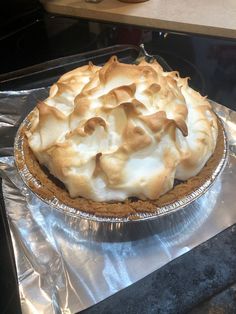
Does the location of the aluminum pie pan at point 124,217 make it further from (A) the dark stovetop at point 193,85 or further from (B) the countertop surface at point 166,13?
(B) the countertop surface at point 166,13

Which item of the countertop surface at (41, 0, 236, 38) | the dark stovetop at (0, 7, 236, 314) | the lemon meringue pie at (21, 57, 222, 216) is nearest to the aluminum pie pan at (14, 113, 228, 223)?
the lemon meringue pie at (21, 57, 222, 216)

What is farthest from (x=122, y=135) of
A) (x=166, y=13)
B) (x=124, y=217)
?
(x=166, y=13)

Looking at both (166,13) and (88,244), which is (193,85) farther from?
(88,244)

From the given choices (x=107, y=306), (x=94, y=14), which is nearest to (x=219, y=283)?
(x=107, y=306)

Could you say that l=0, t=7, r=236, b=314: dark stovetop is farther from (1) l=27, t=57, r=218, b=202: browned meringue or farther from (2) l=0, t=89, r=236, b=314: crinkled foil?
(1) l=27, t=57, r=218, b=202: browned meringue

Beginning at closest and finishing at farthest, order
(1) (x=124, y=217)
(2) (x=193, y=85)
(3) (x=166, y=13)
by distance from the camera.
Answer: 1. (1) (x=124, y=217)
2. (2) (x=193, y=85)
3. (3) (x=166, y=13)

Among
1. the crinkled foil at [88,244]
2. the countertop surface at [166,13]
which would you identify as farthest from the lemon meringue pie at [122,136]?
the countertop surface at [166,13]
